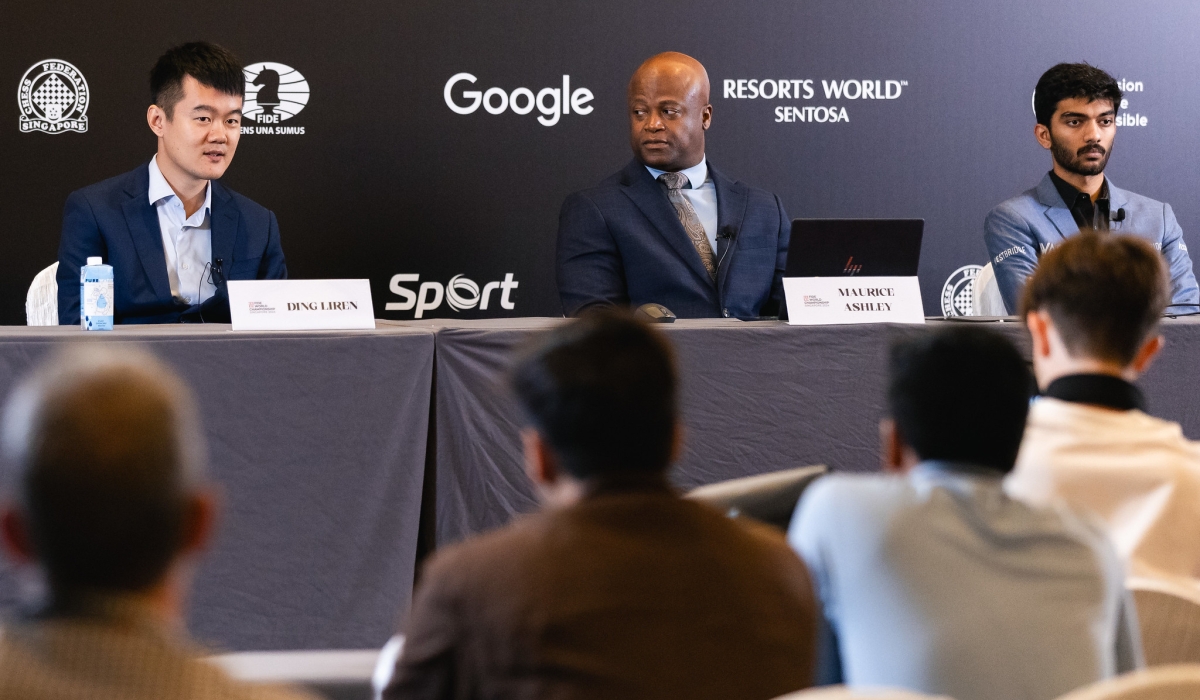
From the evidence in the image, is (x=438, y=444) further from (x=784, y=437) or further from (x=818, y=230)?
(x=818, y=230)

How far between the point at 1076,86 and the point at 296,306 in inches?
96.6

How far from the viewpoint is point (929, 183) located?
14.4 ft

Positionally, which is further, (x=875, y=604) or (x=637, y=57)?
(x=637, y=57)

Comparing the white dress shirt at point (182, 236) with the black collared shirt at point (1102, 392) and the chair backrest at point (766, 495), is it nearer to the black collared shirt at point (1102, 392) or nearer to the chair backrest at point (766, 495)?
the chair backrest at point (766, 495)

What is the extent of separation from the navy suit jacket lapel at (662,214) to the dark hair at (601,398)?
7.41 ft

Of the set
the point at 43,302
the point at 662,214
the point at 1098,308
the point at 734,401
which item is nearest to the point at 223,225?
the point at 43,302

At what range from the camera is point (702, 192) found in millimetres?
3600

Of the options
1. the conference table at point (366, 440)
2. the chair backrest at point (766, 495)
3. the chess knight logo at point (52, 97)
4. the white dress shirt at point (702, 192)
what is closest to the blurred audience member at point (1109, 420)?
the chair backrest at point (766, 495)

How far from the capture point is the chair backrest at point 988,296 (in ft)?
11.9

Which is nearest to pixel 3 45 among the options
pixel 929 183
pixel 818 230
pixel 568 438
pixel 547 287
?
pixel 547 287

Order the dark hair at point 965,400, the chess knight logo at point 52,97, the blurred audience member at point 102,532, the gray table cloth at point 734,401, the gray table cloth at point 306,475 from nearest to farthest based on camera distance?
the blurred audience member at point 102,532 → the dark hair at point 965,400 → the gray table cloth at point 306,475 → the gray table cloth at point 734,401 → the chess knight logo at point 52,97

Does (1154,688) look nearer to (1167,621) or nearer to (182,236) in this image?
(1167,621)

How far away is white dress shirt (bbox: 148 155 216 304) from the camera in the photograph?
126 inches

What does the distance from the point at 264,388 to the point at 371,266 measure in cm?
167
